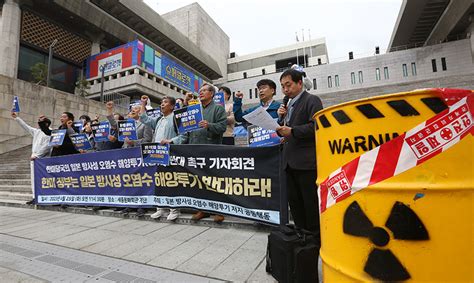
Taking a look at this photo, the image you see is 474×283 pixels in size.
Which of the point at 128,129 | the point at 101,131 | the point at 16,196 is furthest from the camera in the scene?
the point at 16,196

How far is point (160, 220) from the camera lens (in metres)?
4.45

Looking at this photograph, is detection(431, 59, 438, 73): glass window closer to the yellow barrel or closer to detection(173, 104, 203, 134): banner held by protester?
detection(173, 104, 203, 134): banner held by protester

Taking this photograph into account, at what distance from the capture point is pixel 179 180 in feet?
14.2

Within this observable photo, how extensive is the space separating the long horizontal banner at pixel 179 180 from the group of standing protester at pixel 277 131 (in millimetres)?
287

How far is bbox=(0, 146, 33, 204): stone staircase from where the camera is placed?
7234 millimetres

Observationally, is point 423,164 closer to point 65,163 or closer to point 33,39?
point 65,163

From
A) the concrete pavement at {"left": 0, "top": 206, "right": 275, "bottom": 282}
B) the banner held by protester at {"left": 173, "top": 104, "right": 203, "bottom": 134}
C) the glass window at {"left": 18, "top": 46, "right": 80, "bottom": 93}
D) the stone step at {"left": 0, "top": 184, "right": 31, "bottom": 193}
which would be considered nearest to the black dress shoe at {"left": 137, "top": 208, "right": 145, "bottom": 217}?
the concrete pavement at {"left": 0, "top": 206, "right": 275, "bottom": 282}

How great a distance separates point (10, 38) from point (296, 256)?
24.2m

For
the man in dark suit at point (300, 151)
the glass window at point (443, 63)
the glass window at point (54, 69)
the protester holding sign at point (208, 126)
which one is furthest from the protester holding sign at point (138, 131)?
the glass window at point (443, 63)

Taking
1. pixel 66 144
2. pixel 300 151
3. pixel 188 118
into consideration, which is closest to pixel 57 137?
pixel 66 144

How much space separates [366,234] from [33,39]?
26.2 metres

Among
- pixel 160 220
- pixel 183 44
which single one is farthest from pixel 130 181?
pixel 183 44

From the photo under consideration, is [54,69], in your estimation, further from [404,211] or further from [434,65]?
[434,65]

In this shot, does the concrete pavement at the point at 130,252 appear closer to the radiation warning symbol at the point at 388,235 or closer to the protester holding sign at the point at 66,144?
the radiation warning symbol at the point at 388,235
